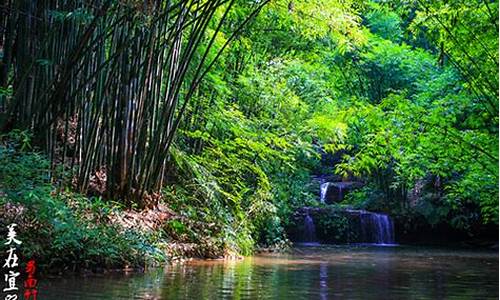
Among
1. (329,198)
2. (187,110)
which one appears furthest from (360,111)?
(329,198)

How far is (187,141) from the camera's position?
8531mm

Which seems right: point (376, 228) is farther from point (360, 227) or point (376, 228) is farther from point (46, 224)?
point (46, 224)

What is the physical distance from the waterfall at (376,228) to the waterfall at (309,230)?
1.05 metres

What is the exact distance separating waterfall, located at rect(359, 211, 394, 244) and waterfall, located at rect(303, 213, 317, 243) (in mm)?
1048

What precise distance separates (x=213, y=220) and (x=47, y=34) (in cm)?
306

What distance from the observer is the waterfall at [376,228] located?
1295cm

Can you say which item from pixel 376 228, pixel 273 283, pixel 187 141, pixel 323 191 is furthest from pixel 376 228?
pixel 273 283

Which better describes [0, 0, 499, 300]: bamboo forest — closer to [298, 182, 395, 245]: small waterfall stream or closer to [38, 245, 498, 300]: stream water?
[38, 245, 498, 300]: stream water

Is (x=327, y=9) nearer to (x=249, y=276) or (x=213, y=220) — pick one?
(x=213, y=220)

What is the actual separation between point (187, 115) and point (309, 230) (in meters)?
5.59

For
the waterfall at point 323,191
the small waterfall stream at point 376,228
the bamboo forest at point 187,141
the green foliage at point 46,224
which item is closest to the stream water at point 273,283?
the bamboo forest at point 187,141

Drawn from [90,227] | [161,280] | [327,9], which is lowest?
[161,280]

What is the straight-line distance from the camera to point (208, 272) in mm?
4883

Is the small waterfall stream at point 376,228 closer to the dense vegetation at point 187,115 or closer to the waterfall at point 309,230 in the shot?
the waterfall at point 309,230
